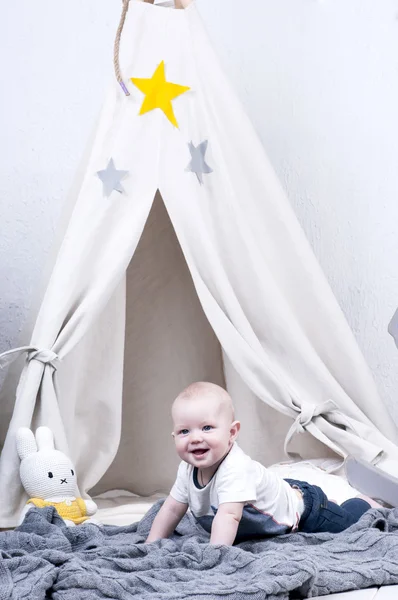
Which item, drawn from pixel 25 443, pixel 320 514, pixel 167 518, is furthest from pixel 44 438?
pixel 320 514

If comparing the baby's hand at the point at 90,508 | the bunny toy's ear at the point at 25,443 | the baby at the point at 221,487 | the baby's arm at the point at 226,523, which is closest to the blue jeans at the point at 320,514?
the baby at the point at 221,487

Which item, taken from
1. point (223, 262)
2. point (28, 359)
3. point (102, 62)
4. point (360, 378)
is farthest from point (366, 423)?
point (102, 62)

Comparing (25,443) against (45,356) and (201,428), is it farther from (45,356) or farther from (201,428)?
(201,428)

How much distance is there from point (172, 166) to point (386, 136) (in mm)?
1017

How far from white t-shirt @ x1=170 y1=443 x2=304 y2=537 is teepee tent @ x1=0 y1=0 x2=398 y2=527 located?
0.44 m

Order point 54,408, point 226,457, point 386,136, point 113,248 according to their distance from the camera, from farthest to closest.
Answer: point 386,136
point 113,248
point 54,408
point 226,457

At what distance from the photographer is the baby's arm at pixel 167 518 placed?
1.66m

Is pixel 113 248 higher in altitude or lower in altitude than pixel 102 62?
lower

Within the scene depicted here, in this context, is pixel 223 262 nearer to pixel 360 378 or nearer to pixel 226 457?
pixel 360 378

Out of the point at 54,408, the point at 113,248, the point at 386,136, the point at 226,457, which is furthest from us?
the point at 386,136

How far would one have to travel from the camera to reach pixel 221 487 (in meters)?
1.59

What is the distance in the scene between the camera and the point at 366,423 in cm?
219

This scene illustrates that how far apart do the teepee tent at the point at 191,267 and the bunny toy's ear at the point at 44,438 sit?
0.05m

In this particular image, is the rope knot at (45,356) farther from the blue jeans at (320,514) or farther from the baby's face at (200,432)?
the blue jeans at (320,514)
